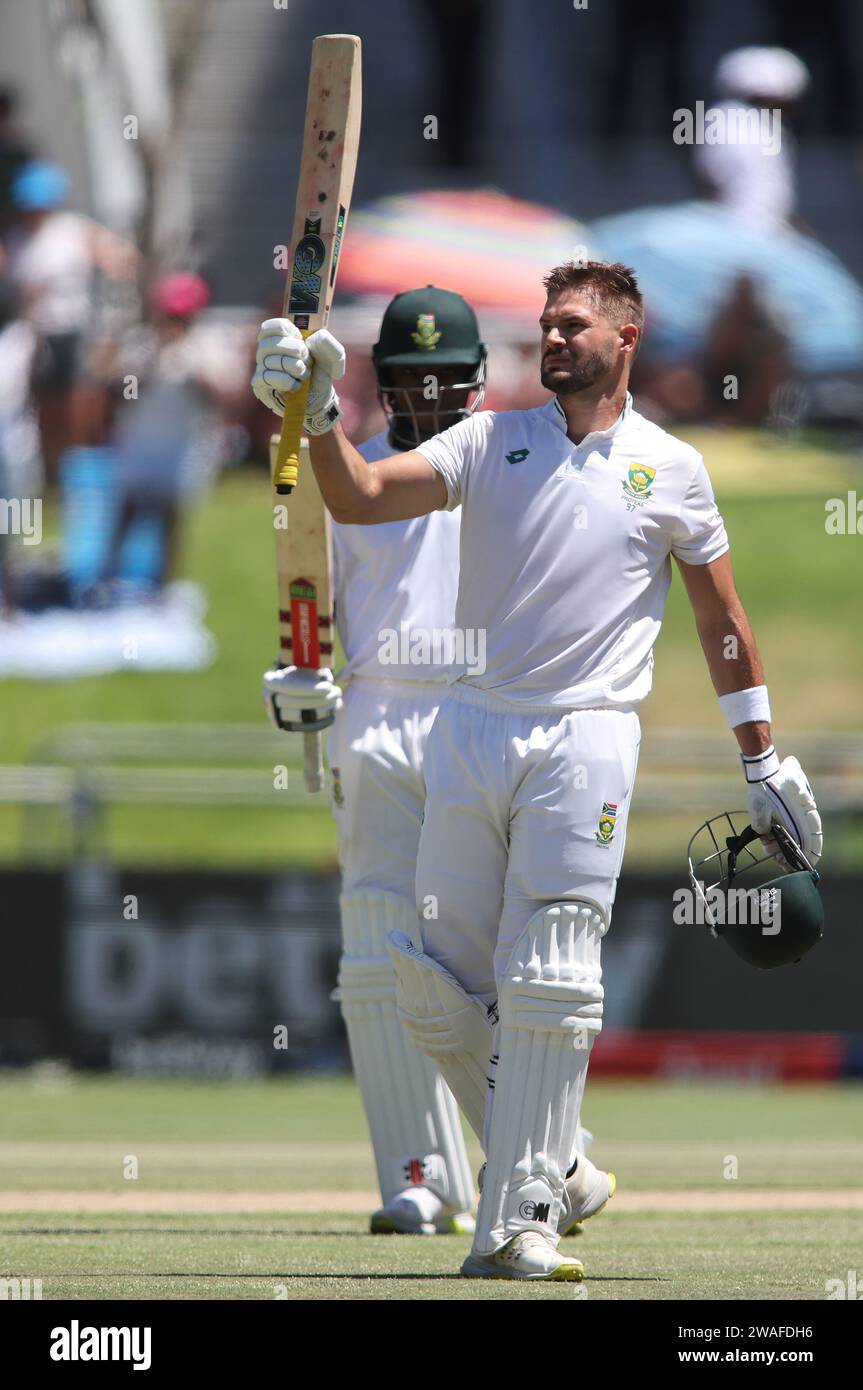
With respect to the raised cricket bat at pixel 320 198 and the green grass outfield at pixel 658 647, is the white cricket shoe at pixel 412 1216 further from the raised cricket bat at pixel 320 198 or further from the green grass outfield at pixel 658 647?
the green grass outfield at pixel 658 647

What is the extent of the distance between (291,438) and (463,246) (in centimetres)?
2133

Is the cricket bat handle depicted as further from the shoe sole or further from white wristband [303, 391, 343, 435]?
the shoe sole

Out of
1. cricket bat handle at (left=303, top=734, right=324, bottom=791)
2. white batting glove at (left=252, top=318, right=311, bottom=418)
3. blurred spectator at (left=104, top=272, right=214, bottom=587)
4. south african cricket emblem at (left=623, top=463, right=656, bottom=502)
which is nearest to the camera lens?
white batting glove at (left=252, top=318, right=311, bottom=418)

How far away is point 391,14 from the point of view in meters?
29.1

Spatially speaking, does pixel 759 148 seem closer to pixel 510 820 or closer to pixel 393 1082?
pixel 393 1082

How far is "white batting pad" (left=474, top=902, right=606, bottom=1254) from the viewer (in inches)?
224

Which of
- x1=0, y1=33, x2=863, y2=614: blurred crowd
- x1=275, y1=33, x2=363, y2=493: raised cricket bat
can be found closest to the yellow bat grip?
x1=275, y1=33, x2=363, y2=493: raised cricket bat

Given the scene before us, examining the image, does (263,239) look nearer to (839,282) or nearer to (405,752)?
(839,282)

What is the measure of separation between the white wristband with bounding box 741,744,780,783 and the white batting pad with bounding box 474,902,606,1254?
606 mm

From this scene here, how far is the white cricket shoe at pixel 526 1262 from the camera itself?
555 cm

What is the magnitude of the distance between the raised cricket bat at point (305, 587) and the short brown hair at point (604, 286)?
53.6 inches

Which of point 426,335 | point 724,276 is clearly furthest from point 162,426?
point 426,335
